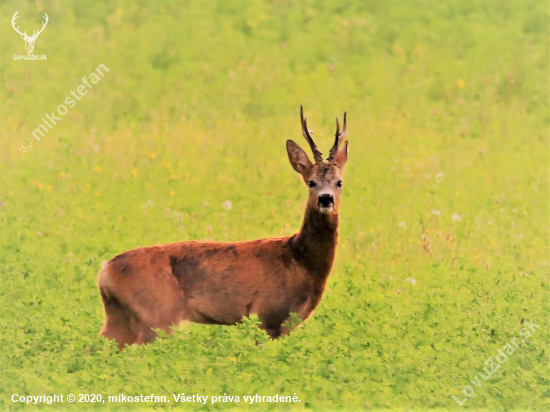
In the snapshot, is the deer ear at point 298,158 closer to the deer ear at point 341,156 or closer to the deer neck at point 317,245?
the deer ear at point 341,156

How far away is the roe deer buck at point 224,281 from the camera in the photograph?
7047mm

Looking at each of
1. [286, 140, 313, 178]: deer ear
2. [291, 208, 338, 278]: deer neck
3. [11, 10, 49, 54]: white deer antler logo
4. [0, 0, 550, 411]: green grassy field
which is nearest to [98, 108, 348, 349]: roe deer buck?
[291, 208, 338, 278]: deer neck

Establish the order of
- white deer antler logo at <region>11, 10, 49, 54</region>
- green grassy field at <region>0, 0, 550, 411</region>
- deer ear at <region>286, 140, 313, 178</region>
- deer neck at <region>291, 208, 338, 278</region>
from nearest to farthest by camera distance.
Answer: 1. green grassy field at <region>0, 0, 550, 411</region>
2. deer neck at <region>291, 208, 338, 278</region>
3. deer ear at <region>286, 140, 313, 178</region>
4. white deer antler logo at <region>11, 10, 49, 54</region>

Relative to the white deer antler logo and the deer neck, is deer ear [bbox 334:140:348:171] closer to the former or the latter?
the deer neck

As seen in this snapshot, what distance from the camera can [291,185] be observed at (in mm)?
11602

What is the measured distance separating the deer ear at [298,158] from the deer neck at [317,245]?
399 mm

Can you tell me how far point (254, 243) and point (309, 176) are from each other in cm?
78

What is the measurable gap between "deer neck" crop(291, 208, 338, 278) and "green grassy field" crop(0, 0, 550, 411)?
1.78 feet

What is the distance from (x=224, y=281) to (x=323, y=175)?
1.25 meters

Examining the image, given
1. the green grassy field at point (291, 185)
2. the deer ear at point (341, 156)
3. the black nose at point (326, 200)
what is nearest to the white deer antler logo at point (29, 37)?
the green grassy field at point (291, 185)

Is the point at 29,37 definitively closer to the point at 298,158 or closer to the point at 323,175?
the point at 298,158

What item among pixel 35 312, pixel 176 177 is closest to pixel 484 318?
pixel 35 312

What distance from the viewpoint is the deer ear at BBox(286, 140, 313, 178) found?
736cm

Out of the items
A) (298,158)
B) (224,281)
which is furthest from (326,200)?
(224,281)
